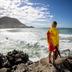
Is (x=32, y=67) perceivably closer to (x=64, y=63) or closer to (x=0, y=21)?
(x=64, y=63)

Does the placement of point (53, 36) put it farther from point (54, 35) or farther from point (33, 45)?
point (33, 45)

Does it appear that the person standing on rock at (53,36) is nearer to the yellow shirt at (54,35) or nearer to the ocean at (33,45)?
the yellow shirt at (54,35)

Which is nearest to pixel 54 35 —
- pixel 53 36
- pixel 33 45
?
pixel 53 36

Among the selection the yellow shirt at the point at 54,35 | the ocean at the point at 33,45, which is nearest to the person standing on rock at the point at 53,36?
the yellow shirt at the point at 54,35

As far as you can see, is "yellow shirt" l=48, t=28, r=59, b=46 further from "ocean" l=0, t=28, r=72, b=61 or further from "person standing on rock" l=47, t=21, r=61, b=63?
"ocean" l=0, t=28, r=72, b=61

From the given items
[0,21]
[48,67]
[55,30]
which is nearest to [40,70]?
[48,67]

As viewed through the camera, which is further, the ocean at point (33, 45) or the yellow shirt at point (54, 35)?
the ocean at point (33, 45)

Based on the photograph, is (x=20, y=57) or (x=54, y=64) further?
(x=20, y=57)

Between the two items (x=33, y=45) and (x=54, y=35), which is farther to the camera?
(x=33, y=45)

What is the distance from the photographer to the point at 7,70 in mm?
8578

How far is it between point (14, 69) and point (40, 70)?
1.39 metres

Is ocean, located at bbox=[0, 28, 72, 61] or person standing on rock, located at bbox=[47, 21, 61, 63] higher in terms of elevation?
person standing on rock, located at bbox=[47, 21, 61, 63]

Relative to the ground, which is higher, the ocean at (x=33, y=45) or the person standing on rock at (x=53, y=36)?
the person standing on rock at (x=53, y=36)

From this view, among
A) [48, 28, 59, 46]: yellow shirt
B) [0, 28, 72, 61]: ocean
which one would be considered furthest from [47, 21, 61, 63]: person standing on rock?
[0, 28, 72, 61]: ocean
